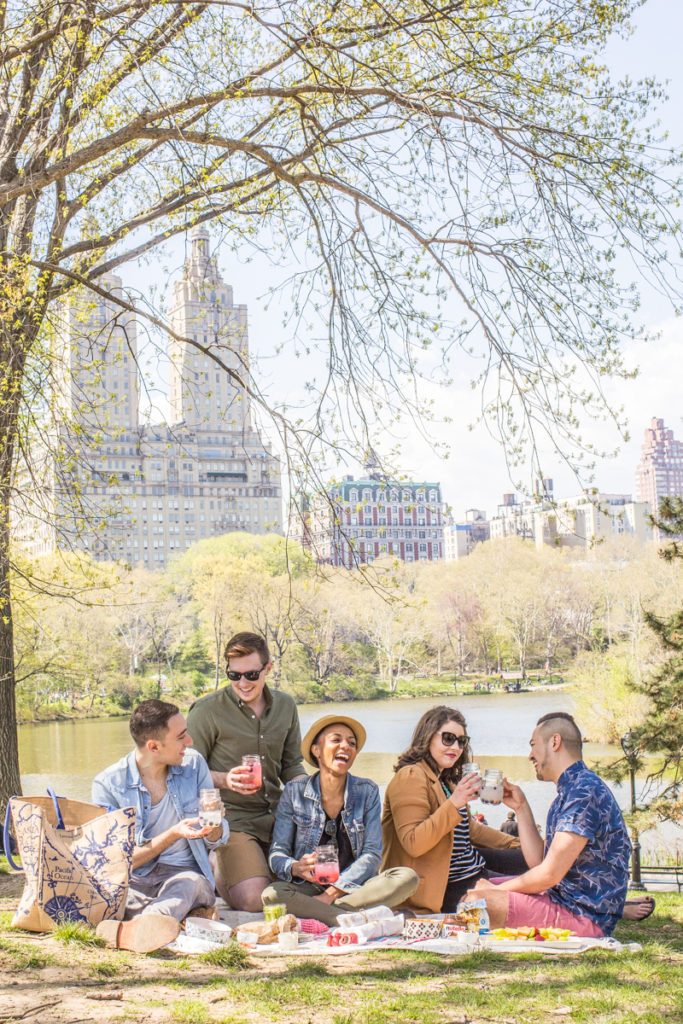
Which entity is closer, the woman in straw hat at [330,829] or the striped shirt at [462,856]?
the woman in straw hat at [330,829]

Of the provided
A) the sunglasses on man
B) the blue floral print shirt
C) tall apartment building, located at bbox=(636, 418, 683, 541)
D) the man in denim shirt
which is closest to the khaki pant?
the man in denim shirt

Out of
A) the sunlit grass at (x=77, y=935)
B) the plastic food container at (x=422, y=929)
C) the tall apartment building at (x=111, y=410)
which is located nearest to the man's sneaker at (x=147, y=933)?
the sunlit grass at (x=77, y=935)

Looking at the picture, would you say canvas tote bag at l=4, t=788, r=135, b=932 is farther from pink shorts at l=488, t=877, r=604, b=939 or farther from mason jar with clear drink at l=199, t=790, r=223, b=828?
pink shorts at l=488, t=877, r=604, b=939

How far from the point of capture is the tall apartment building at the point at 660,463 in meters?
75.1

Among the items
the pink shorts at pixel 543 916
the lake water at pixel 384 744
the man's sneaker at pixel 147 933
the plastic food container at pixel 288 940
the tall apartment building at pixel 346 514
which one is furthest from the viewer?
the lake water at pixel 384 744

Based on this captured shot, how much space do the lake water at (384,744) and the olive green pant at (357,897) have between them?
15709mm

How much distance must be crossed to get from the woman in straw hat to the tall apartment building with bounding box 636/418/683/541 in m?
71.1

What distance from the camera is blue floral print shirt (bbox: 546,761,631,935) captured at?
3.69 metres

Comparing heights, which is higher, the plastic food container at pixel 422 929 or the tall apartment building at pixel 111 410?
the tall apartment building at pixel 111 410

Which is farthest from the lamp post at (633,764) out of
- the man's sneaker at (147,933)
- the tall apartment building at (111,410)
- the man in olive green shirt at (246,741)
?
the man's sneaker at (147,933)

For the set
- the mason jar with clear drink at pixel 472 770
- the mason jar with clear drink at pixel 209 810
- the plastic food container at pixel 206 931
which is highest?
the mason jar with clear drink at pixel 472 770

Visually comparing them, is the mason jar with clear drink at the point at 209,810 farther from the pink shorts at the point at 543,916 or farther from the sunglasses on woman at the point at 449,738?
the pink shorts at the point at 543,916

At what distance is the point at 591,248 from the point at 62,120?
13.3 ft

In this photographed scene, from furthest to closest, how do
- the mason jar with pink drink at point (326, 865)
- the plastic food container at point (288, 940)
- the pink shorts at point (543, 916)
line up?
the mason jar with pink drink at point (326, 865) < the pink shorts at point (543, 916) < the plastic food container at point (288, 940)
